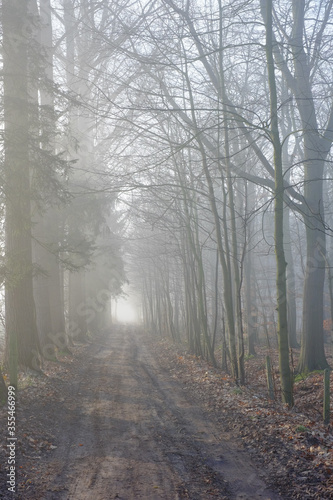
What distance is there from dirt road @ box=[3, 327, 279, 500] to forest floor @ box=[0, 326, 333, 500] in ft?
0.05

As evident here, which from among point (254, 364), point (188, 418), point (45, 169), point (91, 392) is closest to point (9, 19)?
point (45, 169)

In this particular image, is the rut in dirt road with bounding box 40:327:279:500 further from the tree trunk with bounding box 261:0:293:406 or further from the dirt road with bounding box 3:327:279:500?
the tree trunk with bounding box 261:0:293:406

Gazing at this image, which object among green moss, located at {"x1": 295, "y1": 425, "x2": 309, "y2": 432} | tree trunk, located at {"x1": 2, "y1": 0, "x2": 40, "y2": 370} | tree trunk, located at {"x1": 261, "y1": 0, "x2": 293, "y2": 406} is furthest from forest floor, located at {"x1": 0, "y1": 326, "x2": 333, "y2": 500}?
tree trunk, located at {"x1": 261, "y1": 0, "x2": 293, "y2": 406}

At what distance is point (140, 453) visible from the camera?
6.29 metres

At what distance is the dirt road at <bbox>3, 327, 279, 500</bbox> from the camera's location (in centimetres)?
507

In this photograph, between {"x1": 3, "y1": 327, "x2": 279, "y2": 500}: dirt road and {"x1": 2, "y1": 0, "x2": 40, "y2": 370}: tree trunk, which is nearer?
{"x1": 3, "y1": 327, "x2": 279, "y2": 500}: dirt road

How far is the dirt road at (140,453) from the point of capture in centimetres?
507

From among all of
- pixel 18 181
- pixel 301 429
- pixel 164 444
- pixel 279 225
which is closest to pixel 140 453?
pixel 164 444

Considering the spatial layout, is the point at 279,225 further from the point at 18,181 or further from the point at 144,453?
the point at 18,181

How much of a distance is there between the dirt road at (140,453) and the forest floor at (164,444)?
0.05ft

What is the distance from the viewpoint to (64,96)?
39.4 ft

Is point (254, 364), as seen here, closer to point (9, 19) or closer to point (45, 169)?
point (45, 169)

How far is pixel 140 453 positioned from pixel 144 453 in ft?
0.19

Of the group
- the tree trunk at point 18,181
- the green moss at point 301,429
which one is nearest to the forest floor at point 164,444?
the green moss at point 301,429
